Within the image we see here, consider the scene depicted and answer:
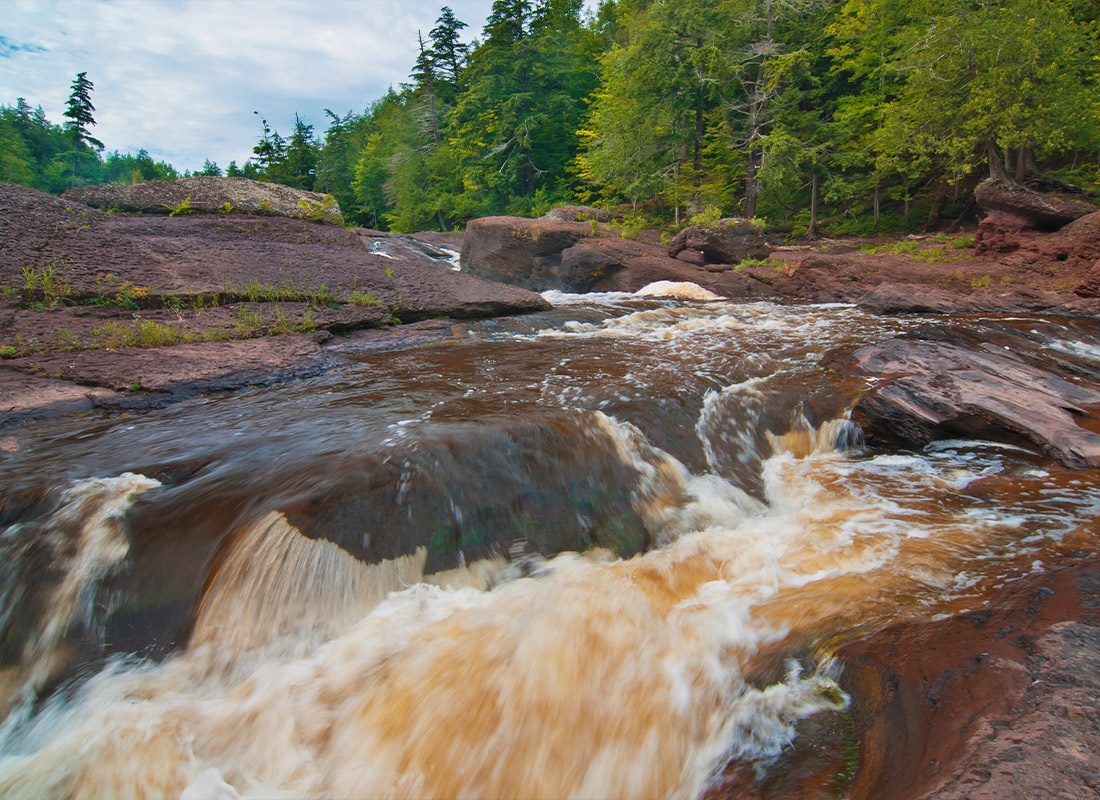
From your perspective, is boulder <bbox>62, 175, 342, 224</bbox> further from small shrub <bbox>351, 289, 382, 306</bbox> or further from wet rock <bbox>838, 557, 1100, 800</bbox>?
wet rock <bbox>838, 557, 1100, 800</bbox>

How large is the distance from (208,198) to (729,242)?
1397cm

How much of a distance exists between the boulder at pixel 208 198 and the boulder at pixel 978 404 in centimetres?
1221

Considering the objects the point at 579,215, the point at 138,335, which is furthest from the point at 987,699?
the point at 579,215

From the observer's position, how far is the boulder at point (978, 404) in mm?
4598

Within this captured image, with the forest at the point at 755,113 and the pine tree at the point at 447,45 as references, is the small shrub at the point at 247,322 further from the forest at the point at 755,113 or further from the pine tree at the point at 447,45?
the pine tree at the point at 447,45

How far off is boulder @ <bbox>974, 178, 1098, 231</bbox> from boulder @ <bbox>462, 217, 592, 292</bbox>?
420 inches

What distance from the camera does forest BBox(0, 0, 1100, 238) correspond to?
1379 centimetres

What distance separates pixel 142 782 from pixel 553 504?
254 cm

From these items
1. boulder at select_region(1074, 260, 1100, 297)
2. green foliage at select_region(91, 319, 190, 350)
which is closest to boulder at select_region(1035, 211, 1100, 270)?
boulder at select_region(1074, 260, 1100, 297)

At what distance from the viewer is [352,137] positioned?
54.2m

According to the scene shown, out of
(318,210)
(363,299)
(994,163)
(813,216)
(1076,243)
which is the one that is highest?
(318,210)

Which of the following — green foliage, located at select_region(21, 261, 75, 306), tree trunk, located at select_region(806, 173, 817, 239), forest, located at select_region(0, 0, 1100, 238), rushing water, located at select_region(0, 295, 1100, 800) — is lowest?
rushing water, located at select_region(0, 295, 1100, 800)

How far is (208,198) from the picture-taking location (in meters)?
11.6

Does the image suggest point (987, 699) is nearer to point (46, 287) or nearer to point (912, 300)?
point (46, 287)
